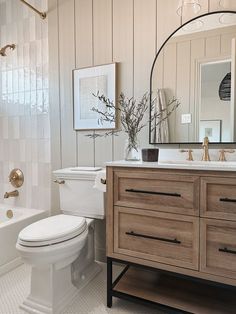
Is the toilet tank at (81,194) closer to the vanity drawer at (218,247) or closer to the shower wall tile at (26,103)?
the shower wall tile at (26,103)

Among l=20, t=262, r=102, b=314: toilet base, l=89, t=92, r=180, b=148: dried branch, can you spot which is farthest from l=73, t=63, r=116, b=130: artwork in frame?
l=20, t=262, r=102, b=314: toilet base

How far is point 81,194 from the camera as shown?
1.91 metres

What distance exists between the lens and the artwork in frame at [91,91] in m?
1.98

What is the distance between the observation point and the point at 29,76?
240 centimetres

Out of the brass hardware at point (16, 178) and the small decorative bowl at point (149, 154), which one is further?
the brass hardware at point (16, 178)

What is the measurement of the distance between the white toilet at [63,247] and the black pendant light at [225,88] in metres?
1.05

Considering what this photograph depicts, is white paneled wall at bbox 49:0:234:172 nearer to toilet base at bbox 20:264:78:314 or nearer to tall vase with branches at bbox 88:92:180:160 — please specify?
tall vase with branches at bbox 88:92:180:160

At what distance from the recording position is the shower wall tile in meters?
2.32

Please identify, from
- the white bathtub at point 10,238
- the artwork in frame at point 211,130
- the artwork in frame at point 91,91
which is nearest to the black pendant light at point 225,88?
the artwork in frame at point 211,130

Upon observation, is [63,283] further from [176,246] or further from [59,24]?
[59,24]

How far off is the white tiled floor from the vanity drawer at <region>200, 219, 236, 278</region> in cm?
53

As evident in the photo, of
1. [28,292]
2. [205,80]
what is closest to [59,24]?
[205,80]

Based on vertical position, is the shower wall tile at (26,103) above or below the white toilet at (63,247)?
above

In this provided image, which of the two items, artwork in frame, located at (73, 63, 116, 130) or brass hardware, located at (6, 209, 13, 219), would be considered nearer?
artwork in frame, located at (73, 63, 116, 130)
